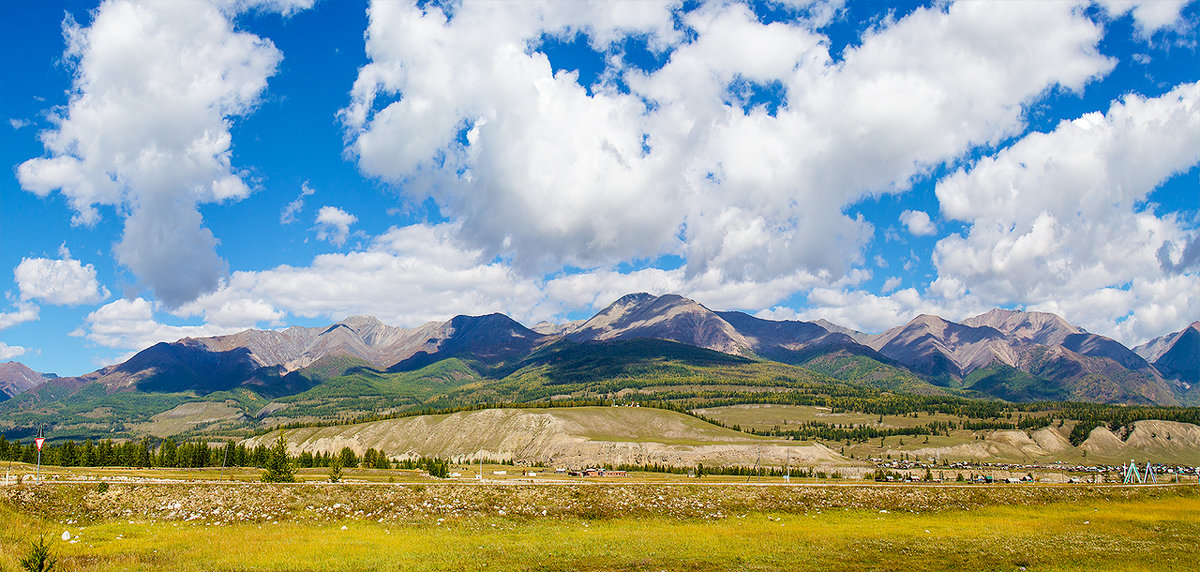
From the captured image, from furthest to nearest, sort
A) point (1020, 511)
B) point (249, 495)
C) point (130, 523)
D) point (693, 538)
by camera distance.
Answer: point (1020, 511)
point (249, 495)
point (130, 523)
point (693, 538)

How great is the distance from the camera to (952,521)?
68.1 meters

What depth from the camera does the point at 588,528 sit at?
2361 inches

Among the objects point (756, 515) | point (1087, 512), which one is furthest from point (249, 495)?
point (1087, 512)

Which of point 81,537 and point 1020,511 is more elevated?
point 81,537

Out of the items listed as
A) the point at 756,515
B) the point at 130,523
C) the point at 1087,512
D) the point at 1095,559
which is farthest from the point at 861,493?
the point at 130,523

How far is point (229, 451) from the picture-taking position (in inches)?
6412

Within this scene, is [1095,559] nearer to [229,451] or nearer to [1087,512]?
[1087,512]

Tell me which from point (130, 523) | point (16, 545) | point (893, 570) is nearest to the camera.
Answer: point (893, 570)

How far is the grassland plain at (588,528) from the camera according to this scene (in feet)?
144

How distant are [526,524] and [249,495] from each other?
28.6m

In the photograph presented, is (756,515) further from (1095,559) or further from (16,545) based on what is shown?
(16,545)

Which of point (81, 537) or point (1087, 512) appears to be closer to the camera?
point (81, 537)

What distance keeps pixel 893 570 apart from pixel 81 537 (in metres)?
57.7

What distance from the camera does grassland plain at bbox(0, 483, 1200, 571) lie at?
4394 cm
